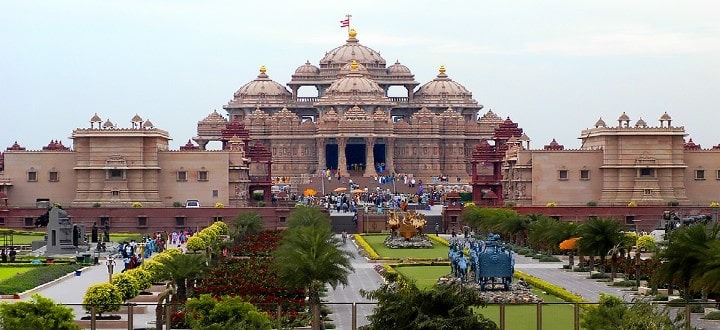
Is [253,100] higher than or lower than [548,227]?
higher

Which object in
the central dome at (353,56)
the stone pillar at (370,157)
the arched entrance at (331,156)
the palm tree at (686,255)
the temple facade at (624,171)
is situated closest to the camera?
the palm tree at (686,255)

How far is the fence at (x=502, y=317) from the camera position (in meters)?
33.5

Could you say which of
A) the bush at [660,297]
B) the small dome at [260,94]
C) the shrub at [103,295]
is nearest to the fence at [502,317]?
the shrub at [103,295]

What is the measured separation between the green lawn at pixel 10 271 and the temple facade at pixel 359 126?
229 feet

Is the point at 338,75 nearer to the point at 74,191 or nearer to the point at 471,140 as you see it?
the point at 471,140

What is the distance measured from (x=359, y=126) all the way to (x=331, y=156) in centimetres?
665

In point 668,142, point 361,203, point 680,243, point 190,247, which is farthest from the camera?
point 361,203

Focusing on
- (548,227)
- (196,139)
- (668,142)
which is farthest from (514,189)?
(196,139)

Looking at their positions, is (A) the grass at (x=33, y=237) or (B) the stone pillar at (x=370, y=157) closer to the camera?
(A) the grass at (x=33, y=237)

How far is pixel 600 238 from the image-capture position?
54562 millimetres

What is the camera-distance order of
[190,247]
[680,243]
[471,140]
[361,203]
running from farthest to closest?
[471,140] → [361,203] → [190,247] → [680,243]

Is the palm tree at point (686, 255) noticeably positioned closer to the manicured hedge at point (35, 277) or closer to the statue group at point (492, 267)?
the statue group at point (492, 267)

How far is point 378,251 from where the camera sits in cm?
7000

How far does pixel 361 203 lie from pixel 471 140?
31.9 metres
